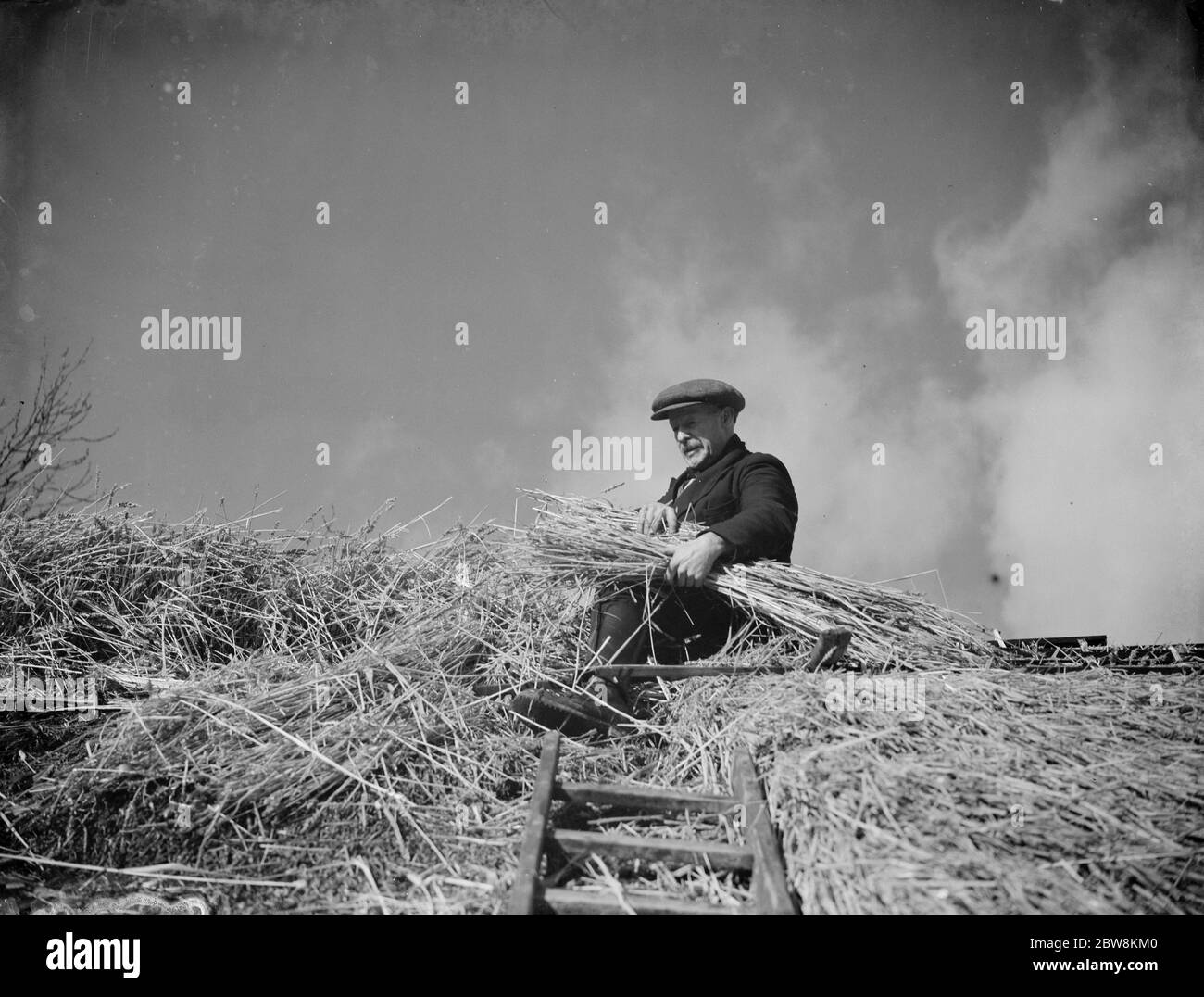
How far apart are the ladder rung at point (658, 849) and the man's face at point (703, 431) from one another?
235 cm

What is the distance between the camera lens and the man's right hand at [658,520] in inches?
125

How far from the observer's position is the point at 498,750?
2354 millimetres

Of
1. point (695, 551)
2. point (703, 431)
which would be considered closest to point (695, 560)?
point (695, 551)

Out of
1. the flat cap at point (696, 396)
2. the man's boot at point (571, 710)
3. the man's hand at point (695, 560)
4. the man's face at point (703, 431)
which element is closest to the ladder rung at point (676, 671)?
the man's boot at point (571, 710)

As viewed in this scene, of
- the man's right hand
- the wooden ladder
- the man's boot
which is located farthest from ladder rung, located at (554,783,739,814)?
the man's right hand

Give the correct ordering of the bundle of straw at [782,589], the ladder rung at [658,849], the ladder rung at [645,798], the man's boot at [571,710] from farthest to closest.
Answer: the bundle of straw at [782,589] < the man's boot at [571,710] < the ladder rung at [645,798] < the ladder rung at [658,849]

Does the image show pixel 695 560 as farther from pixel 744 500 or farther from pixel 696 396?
pixel 696 396

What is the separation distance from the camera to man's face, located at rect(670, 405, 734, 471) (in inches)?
148

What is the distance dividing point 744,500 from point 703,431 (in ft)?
2.02

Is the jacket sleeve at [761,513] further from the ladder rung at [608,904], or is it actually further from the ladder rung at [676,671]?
the ladder rung at [608,904]

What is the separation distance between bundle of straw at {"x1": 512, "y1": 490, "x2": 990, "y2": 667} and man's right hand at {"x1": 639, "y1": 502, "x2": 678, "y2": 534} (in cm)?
5

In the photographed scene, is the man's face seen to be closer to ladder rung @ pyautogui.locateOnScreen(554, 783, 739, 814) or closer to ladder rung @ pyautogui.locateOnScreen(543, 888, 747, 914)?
ladder rung @ pyautogui.locateOnScreen(554, 783, 739, 814)

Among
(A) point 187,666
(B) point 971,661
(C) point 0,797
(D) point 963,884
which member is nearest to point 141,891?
(C) point 0,797
